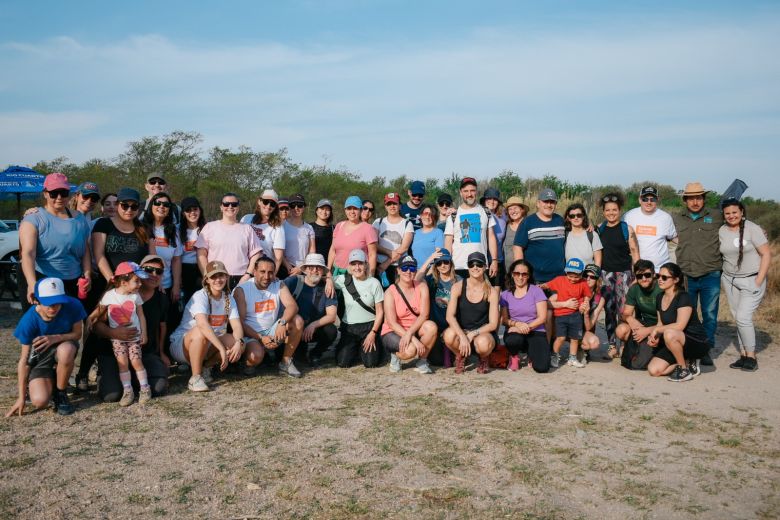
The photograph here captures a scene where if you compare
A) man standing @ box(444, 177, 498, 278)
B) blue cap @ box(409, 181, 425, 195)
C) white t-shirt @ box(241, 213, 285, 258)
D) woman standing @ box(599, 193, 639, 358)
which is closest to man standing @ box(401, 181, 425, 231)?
blue cap @ box(409, 181, 425, 195)

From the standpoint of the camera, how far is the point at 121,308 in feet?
19.7

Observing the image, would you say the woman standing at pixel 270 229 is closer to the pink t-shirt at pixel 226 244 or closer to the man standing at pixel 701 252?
the pink t-shirt at pixel 226 244

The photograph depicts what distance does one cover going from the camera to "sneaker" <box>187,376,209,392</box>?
625cm

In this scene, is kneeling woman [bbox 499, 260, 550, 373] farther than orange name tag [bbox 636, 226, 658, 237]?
No

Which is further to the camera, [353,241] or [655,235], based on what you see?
[353,241]

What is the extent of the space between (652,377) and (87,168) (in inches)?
1026

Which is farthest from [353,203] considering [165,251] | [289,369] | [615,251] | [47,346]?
[47,346]

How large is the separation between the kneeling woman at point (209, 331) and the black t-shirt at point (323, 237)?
6.35 feet

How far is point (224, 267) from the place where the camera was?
657 centimetres

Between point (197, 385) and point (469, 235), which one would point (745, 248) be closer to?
point (469, 235)

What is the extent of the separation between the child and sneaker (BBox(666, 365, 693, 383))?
516cm

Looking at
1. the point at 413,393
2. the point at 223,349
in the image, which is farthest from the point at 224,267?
the point at 413,393

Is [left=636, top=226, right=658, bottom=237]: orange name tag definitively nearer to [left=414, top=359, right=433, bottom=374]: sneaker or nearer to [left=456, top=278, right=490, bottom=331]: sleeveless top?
[left=456, top=278, right=490, bottom=331]: sleeveless top

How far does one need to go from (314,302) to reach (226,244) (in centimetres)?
118
